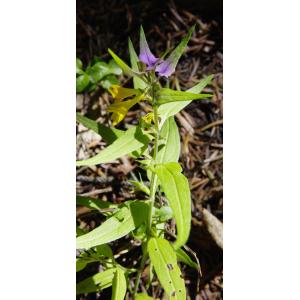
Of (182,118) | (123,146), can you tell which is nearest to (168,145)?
(123,146)

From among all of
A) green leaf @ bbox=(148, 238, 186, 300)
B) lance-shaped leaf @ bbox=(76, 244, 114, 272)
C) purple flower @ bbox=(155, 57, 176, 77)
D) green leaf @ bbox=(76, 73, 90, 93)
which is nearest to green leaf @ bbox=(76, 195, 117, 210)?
lance-shaped leaf @ bbox=(76, 244, 114, 272)

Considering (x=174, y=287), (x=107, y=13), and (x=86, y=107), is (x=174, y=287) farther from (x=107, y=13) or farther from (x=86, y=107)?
(x=107, y=13)

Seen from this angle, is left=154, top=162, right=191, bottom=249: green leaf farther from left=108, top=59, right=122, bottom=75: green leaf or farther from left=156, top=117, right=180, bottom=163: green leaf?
left=108, top=59, right=122, bottom=75: green leaf

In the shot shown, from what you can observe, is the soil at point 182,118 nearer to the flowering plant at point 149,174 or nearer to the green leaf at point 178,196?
the flowering plant at point 149,174

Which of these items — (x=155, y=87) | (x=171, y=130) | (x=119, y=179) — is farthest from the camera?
(x=119, y=179)
